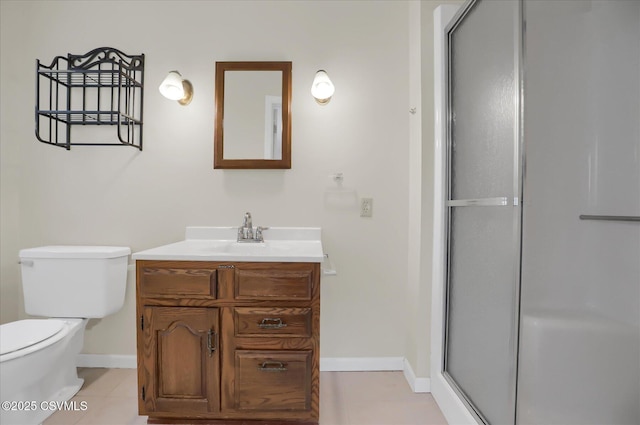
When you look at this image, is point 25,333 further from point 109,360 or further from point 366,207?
point 366,207

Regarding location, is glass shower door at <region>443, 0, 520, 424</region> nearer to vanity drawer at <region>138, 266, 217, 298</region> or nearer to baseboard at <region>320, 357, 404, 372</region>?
baseboard at <region>320, 357, 404, 372</region>

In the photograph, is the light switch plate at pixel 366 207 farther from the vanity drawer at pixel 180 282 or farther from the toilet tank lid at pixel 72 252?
the toilet tank lid at pixel 72 252

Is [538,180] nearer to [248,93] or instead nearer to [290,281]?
[290,281]

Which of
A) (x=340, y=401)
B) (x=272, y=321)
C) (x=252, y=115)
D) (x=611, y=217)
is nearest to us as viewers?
(x=611, y=217)

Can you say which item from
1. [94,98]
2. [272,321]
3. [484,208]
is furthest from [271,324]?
[94,98]

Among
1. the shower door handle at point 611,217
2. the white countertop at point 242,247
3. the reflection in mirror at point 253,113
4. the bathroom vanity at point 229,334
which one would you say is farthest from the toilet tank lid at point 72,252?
the shower door handle at point 611,217

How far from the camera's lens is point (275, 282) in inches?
58.6

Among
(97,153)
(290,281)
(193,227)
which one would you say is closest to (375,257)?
(290,281)

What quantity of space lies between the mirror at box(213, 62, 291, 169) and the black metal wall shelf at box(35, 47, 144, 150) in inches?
19.1

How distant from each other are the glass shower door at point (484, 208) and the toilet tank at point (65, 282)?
181 cm

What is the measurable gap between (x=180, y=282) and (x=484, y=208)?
131cm

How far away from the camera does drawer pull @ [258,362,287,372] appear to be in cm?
148

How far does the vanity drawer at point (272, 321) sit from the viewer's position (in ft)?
4.86

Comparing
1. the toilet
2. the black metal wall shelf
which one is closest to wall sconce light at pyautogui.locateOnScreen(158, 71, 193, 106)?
the black metal wall shelf
